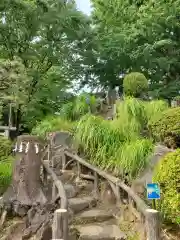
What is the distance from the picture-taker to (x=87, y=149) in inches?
282

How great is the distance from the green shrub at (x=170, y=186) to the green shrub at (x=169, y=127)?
1824 mm

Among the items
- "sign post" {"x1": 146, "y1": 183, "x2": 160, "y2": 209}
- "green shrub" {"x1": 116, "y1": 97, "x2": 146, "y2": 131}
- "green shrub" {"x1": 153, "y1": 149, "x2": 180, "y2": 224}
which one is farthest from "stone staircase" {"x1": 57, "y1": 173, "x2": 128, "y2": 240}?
"green shrub" {"x1": 116, "y1": 97, "x2": 146, "y2": 131}

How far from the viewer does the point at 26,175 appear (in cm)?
607

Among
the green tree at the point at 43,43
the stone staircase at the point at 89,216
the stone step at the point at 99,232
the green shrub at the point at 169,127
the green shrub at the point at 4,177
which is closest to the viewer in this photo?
the stone step at the point at 99,232

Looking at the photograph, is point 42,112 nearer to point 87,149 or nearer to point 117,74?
point 117,74

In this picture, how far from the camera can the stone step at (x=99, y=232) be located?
Result: 481cm

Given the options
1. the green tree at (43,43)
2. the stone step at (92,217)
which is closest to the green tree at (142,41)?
the green tree at (43,43)

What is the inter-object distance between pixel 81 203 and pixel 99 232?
1.14m

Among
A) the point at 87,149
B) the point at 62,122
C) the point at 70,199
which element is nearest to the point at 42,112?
the point at 62,122

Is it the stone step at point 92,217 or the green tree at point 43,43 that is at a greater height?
the green tree at point 43,43

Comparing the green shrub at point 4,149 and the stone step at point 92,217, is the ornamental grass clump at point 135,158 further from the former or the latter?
the green shrub at point 4,149

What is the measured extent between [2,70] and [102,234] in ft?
23.8

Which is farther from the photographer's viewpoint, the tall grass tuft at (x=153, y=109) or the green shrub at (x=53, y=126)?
the green shrub at (x=53, y=126)

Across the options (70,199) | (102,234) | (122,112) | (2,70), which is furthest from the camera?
(2,70)
